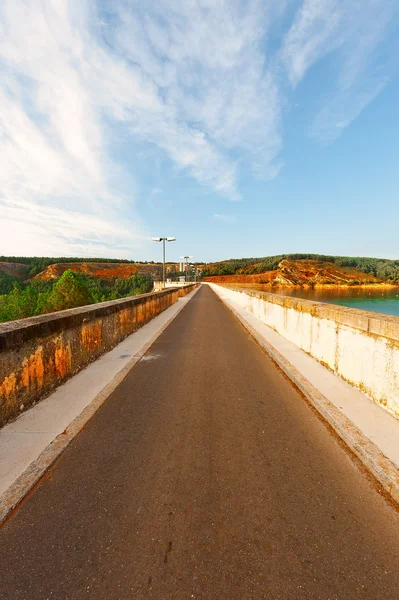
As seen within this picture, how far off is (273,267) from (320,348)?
15305 cm

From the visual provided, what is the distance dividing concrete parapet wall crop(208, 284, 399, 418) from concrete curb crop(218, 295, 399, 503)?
686mm

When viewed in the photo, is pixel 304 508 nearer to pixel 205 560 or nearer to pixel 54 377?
pixel 205 560

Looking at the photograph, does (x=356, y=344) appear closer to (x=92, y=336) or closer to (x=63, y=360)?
(x=63, y=360)

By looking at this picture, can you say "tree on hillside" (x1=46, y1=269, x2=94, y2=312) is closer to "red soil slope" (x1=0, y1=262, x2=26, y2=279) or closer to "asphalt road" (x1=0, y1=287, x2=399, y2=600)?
"asphalt road" (x1=0, y1=287, x2=399, y2=600)

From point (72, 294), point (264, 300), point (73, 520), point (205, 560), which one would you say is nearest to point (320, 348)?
point (205, 560)

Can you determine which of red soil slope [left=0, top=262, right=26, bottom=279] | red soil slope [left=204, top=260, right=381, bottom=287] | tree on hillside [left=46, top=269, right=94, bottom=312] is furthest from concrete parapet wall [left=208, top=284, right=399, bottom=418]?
red soil slope [left=0, top=262, right=26, bottom=279]

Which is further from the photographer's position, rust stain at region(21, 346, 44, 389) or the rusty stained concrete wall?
rust stain at region(21, 346, 44, 389)

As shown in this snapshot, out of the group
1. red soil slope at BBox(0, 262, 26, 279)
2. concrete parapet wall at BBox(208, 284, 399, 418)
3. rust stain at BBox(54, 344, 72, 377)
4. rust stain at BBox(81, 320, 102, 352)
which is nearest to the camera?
concrete parapet wall at BBox(208, 284, 399, 418)

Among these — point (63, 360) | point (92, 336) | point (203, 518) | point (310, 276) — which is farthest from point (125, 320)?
point (310, 276)

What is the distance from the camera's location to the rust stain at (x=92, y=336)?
566cm

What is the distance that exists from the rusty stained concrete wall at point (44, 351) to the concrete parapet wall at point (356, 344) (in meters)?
5.08

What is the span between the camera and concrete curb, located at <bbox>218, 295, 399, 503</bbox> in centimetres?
247

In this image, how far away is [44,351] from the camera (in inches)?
165

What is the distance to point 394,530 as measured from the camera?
2055 millimetres
